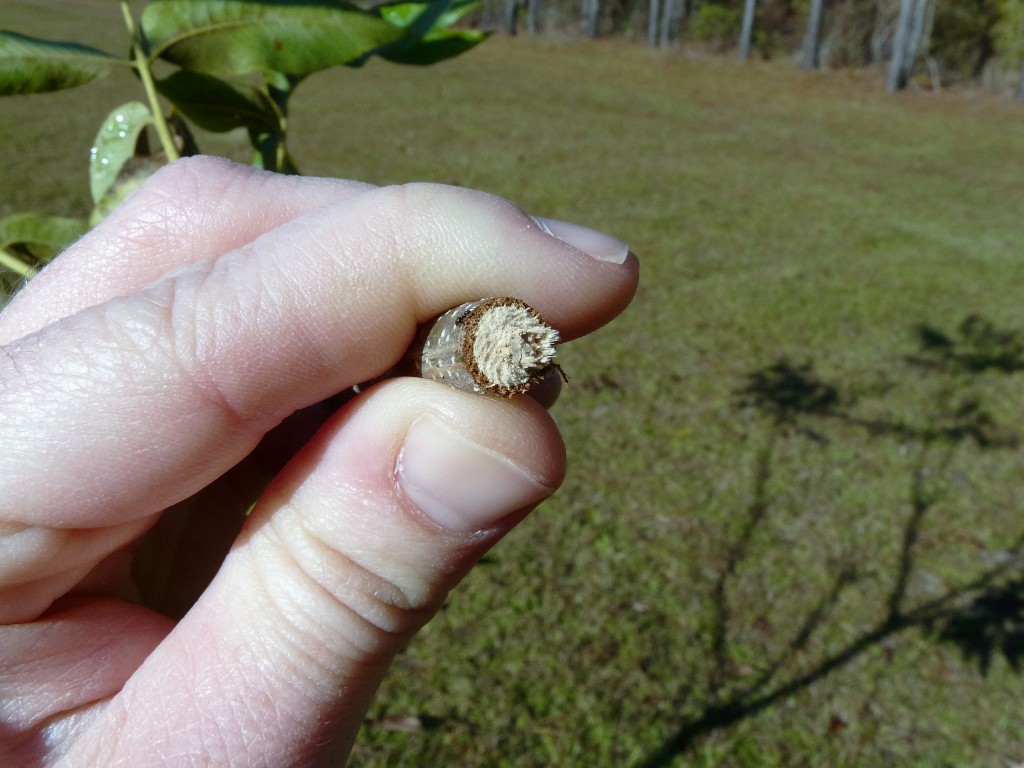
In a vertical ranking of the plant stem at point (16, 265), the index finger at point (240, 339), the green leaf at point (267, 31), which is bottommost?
the plant stem at point (16, 265)

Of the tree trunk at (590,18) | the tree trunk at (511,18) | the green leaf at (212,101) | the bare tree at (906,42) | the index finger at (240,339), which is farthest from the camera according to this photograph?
the tree trunk at (511,18)

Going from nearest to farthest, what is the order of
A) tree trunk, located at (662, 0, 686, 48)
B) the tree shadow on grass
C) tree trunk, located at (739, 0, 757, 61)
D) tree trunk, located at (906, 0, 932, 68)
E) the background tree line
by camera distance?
1. the tree shadow on grass
2. tree trunk, located at (906, 0, 932, 68)
3. the background tree line
4. tree trunk, located at (739, 0, 757, 61)
5. tree trunk, located at (662, 0, 686, 48)

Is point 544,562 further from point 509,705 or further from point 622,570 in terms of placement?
point 509,705

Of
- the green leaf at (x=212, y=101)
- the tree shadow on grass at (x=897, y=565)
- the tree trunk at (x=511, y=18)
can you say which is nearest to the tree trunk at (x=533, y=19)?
the tree trunk at (x=511, y=18)

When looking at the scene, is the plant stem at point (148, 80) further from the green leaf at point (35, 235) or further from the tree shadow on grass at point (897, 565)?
the tree shadow on grass at point (897, 565)

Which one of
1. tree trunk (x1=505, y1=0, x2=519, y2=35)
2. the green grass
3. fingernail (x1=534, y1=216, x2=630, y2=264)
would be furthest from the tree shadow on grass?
tree trunk (x1=505, y1=0, x2=519, y2=35)

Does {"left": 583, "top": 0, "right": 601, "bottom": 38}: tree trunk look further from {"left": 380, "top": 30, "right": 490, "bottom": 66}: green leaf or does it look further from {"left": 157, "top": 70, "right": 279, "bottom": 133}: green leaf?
{"left": 157, "top": 70, "right": 279, "bottom": 133}: green leaf
